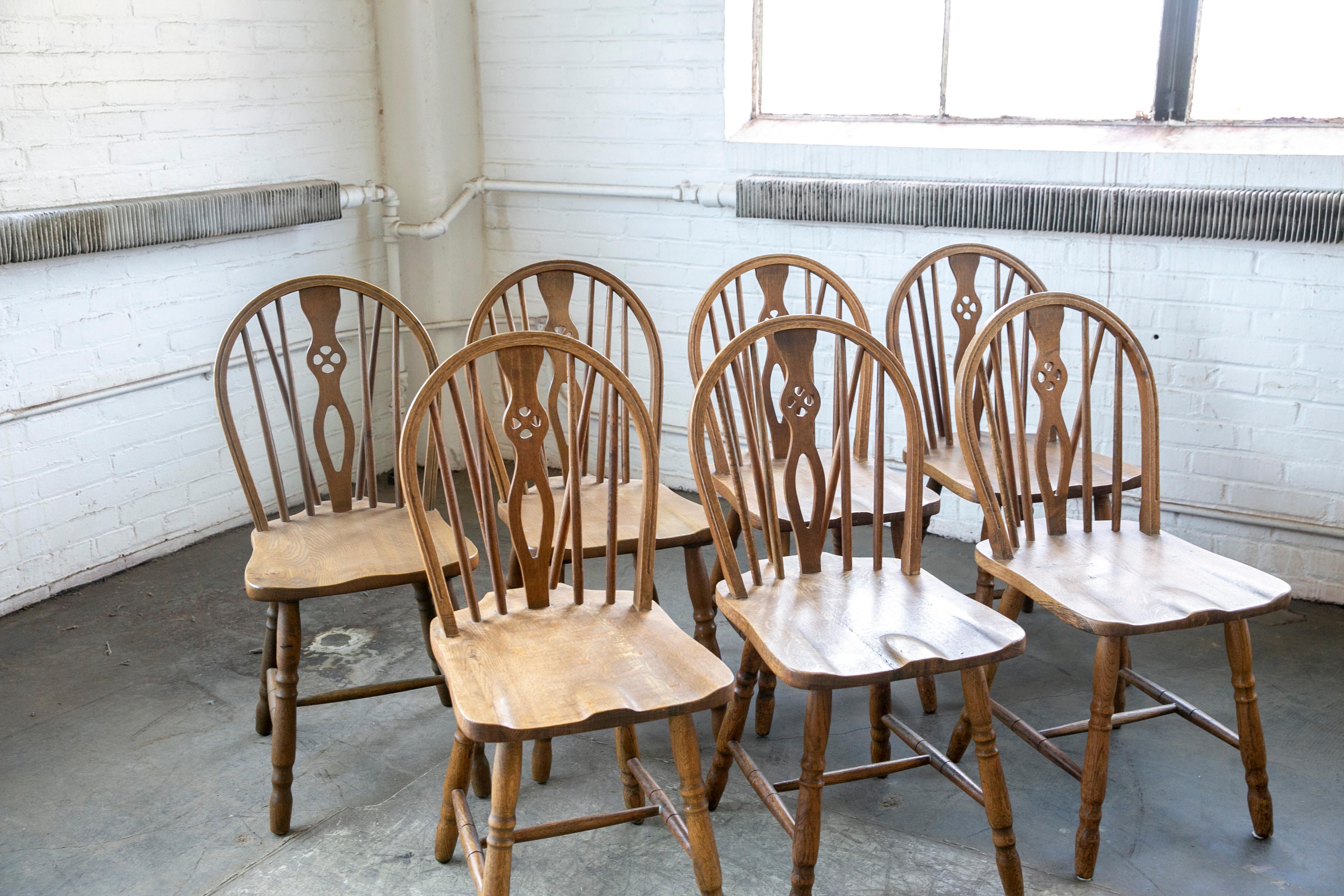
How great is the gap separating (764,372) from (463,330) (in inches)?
73.4

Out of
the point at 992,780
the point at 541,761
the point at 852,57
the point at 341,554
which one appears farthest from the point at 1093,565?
the point at 852,57

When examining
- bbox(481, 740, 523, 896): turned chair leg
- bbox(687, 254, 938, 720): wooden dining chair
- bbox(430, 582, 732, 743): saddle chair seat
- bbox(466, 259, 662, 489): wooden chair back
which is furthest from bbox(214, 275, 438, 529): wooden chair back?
bbox(481, 740, 523, 896): turned chair leg

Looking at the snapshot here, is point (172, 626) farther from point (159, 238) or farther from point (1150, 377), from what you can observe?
point (1150, 377)

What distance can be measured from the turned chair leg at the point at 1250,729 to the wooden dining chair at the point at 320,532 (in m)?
1.28

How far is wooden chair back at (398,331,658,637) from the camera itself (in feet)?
5.73

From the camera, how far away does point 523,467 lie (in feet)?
5.94

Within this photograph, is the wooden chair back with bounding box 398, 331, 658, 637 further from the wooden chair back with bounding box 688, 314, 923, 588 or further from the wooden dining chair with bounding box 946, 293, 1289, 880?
the wooden dining chair with bounding box 946, 293, 1289, 880

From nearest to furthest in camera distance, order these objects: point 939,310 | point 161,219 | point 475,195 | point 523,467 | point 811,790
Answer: point 811,790
point 523,467
point 939,310
point 161,219
point 475,195

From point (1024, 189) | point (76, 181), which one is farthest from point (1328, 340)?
point (76, 181)

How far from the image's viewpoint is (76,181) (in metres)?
2.84

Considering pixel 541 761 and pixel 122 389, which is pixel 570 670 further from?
pixel 122 389

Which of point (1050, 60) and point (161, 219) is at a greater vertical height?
point (1050, 60)

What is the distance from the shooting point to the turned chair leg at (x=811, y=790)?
1.68 meters

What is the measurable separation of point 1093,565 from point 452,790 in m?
1.15
